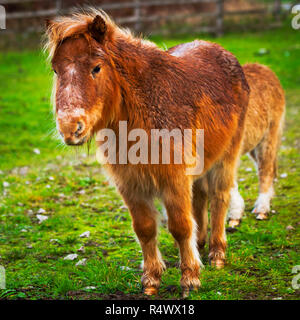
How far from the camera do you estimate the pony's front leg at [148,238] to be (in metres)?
4.48

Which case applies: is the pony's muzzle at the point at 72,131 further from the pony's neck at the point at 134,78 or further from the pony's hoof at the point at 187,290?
the pony's hoof at the point at 187,290

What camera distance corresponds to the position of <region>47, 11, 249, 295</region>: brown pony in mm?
3666

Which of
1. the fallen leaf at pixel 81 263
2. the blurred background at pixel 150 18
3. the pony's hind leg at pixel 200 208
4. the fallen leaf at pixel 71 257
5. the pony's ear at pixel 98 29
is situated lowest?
the fallen leaf at pixel 81 263

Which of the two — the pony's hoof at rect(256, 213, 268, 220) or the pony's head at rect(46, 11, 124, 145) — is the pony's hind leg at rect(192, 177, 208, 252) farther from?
the pony's head at rect(46, 11, 124, 145)

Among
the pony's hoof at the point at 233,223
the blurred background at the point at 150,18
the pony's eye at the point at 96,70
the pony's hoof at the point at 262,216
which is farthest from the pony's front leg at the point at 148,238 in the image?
the blurred background at the point at 150,18

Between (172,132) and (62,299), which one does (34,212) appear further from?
(172,132)

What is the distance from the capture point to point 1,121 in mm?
11219

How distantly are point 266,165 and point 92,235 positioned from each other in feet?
8.66

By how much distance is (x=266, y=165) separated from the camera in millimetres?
6879

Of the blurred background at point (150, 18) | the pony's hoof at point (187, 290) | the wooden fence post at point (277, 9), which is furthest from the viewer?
the wooden fence post at point (277, 9)

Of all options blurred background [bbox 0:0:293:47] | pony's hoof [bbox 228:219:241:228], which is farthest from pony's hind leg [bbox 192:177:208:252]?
blurred background [bbox 0:0:293:47]

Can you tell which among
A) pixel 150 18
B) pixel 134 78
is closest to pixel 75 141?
pixel 134 78

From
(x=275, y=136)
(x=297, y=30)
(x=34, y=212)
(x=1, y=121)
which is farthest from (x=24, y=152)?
(x=297, y=30)

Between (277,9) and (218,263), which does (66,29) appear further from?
(277,9)
